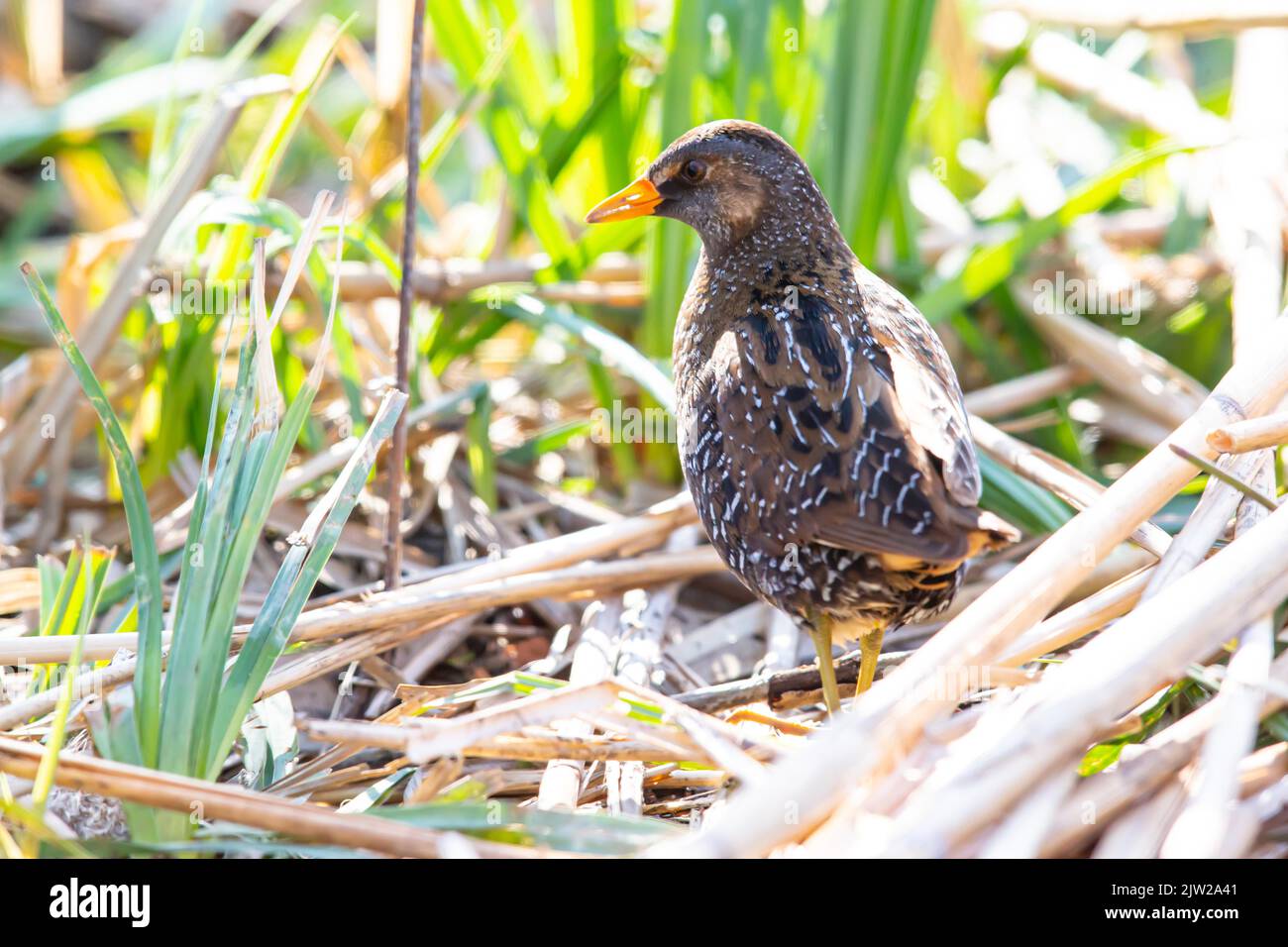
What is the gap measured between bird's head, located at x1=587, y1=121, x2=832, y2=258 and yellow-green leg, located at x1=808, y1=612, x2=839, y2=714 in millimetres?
928

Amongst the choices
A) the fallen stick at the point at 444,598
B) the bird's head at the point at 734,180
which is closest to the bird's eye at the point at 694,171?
the bird's head at the point at 734,180

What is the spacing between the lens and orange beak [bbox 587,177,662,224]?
3.26 m

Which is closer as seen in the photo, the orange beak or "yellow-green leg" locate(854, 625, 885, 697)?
"yellow-green leg" locate(854, 625, 885, 697)

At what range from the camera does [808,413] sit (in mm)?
2664

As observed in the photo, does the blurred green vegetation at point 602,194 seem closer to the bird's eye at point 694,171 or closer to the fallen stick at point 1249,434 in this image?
the bird's eye at point 694,171

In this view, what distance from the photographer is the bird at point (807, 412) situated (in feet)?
8.18

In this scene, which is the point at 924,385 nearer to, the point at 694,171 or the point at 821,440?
the point at 821,440

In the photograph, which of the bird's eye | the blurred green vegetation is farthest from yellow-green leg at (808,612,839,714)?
the bird's eye

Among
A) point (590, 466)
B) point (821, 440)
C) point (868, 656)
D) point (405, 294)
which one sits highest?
point (405, 294)

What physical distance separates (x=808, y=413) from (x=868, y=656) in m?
0.60

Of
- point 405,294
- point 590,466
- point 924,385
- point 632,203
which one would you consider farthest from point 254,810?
point 590,466

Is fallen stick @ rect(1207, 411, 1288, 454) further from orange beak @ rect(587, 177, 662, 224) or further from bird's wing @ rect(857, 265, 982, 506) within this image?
orange beak @ rect(587, 177, 662, 224)

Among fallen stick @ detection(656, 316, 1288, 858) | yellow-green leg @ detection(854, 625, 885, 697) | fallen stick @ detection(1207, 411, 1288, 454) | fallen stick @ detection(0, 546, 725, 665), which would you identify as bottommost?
yellow-green leg @ detection(854, 625, 885, 697)
